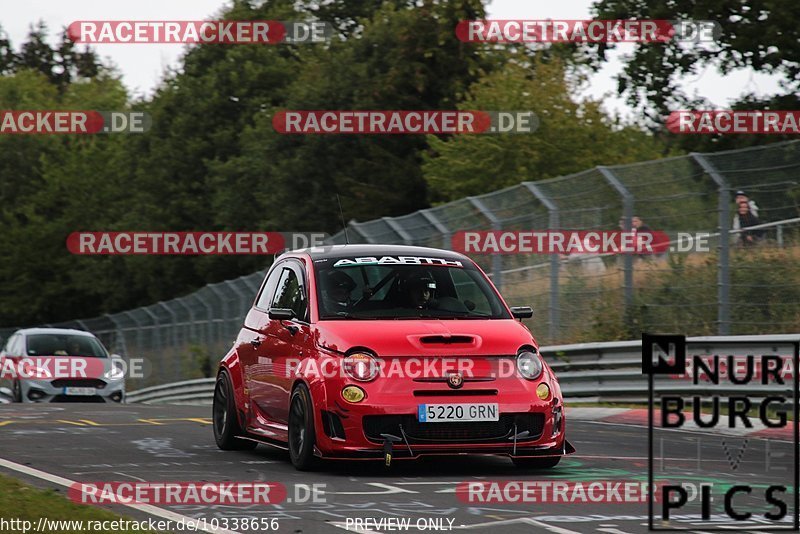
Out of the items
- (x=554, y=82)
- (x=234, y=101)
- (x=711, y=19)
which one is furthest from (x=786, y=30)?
(x=234, y=101)

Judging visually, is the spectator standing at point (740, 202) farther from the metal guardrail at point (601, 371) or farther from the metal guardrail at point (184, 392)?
the metal guardrail at point (184, 392)

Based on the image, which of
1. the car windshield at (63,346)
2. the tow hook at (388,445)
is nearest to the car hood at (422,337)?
the tow hook at (388,445)

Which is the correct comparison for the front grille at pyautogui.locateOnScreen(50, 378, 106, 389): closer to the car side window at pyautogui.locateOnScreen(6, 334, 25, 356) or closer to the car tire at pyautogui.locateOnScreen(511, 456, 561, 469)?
the car side window at pyautogui.locateOnScreen(6, 334, 25, 356)

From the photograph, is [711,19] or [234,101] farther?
[234,101]

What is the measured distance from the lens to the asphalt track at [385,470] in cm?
827

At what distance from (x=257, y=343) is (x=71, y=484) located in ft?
9.29

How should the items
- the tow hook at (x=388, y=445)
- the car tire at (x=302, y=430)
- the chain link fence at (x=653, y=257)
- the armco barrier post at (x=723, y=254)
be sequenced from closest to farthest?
the tow hook at (x=388, y=445), the car tire at (x=302, y=430), the chain link fence at (x=653, y=257), the armco barrier post at (x=723, y=254)

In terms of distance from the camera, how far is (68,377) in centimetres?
2616

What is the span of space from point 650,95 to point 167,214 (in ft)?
121

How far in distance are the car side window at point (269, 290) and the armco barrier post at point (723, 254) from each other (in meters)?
6.14

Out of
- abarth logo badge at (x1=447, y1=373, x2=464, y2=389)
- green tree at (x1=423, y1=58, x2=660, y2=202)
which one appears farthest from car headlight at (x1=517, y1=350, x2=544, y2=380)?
green tree at (x1=423, y1=58, x2=660, y2=202)

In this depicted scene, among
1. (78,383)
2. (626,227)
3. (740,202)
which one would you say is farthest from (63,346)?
(740,202)

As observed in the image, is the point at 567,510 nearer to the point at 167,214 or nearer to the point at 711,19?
the point at 711,19

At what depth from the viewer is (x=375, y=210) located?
Answer: 53625 mm
